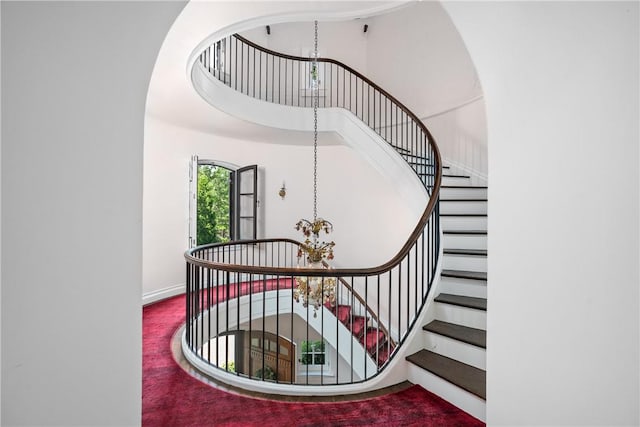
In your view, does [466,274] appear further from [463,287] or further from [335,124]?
[335,124]

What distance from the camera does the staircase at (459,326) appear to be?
2.15 metres

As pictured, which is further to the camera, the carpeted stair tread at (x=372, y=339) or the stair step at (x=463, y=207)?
the carpeted stair tread at (x=372, y=339)

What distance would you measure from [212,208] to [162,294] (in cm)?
363

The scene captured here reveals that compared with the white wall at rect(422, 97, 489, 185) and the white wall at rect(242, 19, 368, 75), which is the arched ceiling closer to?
the white wall at rect(422, 97, 489, 185)

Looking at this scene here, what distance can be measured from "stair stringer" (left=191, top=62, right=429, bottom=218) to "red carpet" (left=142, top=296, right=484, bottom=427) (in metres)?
2.24

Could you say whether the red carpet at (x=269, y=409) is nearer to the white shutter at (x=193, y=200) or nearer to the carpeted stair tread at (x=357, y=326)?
the carpeted stair tread at (x=357, y=326)

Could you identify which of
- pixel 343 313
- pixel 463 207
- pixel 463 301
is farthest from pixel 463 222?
pixel 343 313

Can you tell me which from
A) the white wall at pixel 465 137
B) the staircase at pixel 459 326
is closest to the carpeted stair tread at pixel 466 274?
the staircase at pixel 459 326

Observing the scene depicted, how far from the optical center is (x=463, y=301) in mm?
2672
